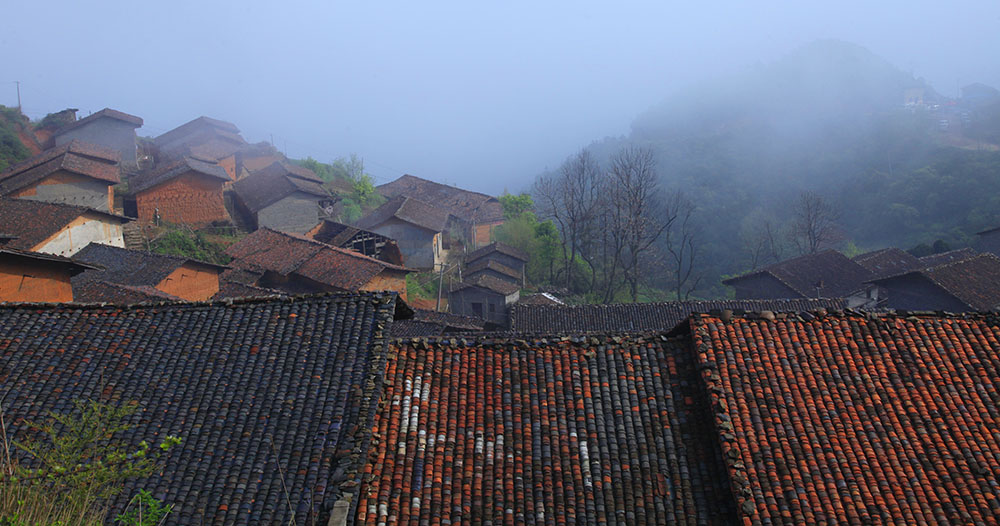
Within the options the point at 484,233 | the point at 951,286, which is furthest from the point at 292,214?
the point at 951,286

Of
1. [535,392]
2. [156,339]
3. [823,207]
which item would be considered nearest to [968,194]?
[823,207]

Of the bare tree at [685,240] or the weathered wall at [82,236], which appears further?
the bare tree at [685,240]

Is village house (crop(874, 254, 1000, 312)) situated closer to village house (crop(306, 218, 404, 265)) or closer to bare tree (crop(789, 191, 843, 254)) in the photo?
bare tree (crop(789, 191, 843, 254))

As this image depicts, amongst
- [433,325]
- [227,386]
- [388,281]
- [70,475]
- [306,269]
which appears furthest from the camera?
[388,281]

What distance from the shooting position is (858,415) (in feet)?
27.0

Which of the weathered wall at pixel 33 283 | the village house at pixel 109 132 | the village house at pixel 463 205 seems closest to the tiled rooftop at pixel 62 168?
the village house at pixel 109 132

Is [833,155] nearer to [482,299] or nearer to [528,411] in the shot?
[482,299]

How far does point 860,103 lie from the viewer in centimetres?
8425

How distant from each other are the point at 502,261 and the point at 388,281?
12.7 meters

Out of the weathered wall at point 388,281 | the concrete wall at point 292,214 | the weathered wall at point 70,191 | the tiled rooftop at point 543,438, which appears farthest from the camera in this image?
the concrete wall at point 292,214

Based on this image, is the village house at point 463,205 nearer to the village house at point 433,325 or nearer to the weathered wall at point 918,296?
the village house at point 433,325

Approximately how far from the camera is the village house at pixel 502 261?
36.5 m

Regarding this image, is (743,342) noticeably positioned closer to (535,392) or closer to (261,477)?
(535,392)

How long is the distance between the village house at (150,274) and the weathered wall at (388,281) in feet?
17.6
